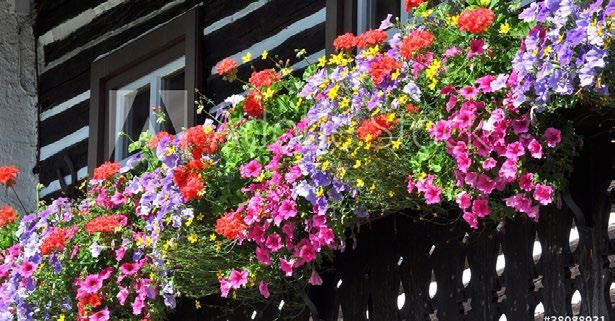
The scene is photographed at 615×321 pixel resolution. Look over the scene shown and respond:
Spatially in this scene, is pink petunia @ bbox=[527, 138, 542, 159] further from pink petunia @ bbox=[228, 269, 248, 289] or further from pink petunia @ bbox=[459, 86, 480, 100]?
pink petunia @ bbox=[228, 269, 248, 289]

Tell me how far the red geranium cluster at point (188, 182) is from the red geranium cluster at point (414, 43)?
3.28 feet

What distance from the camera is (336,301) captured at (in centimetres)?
594

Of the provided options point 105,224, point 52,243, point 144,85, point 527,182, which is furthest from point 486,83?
point 144,85

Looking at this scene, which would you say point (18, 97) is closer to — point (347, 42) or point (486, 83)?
point (347, 42)

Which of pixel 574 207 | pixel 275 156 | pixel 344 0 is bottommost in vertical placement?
pixel 574 207

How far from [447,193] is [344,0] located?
2110 millimetres

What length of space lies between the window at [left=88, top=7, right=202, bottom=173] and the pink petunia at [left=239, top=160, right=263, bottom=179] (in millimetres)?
2090

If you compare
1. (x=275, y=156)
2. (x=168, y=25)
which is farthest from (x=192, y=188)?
(x=168, y=25)

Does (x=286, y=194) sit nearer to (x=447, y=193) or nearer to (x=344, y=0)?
(x=447, y=193)

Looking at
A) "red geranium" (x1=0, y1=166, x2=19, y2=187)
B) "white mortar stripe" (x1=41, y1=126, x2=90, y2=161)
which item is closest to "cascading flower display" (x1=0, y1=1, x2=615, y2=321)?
"red geranium" (x1=0, y1=166, x2=19, y2=187)

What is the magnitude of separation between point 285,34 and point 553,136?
2713 mm

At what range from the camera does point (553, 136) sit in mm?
4797

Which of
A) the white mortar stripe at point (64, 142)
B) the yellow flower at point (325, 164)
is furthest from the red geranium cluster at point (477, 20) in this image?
the white mortar stripe at point (64, 142)

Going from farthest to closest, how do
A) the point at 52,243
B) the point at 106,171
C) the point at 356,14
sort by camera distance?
1. the point at 356,14
2. the point at 106,171
3. the point at 52,243
